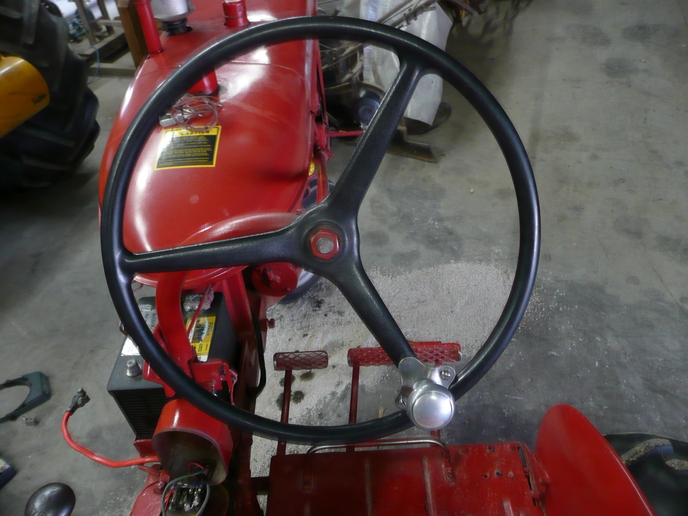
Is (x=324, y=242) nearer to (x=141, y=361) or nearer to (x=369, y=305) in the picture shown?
(x=369, y=305)

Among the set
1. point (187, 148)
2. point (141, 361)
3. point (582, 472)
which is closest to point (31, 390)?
point (141, 361)

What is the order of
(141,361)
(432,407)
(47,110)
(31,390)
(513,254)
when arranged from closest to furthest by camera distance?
(432,407), (141,361), (31,390), (513,254), (47,110)

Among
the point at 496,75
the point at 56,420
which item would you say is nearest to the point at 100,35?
the point at 496,75

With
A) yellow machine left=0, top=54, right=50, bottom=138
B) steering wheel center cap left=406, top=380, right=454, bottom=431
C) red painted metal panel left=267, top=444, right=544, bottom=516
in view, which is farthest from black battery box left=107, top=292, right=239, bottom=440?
yellow machine left=0, top=54, right=50, bottom=138

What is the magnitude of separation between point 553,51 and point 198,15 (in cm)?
328

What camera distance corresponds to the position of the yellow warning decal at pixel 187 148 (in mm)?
1030

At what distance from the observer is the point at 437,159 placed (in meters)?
2.80

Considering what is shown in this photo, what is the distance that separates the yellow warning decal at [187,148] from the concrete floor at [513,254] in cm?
113

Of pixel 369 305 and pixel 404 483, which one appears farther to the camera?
pixel 404 483

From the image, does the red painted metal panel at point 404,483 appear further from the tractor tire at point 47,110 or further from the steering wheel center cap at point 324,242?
the tractor tire at point 47,110

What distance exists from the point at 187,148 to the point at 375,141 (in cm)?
50

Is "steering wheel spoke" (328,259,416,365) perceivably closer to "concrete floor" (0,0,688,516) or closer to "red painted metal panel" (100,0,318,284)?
"red painted metal panel" (100,0,318,284)

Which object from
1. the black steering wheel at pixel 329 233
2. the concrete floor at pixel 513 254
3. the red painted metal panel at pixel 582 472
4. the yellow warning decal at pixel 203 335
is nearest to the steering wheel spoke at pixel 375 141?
the black steering wheel at pixel 329 233

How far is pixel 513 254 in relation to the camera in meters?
2.19
